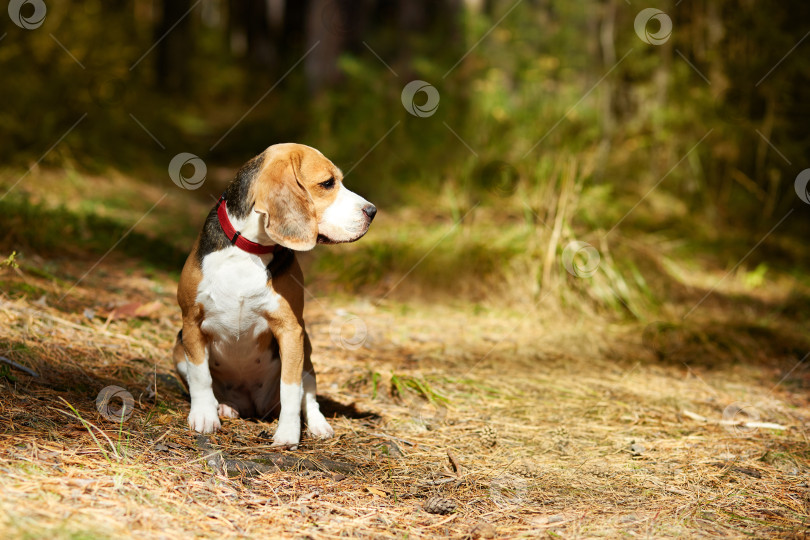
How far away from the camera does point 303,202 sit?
2979 mm

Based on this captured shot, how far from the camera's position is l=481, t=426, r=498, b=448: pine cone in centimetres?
334

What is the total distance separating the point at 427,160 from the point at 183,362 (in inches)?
191

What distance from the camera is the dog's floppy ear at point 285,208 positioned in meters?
2.90

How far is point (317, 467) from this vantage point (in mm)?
2857

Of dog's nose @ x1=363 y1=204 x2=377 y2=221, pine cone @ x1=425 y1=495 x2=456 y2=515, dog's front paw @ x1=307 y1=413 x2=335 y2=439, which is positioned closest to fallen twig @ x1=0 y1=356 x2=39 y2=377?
dog's front paw @ x1=307 y1=413 x2=335 y2=439

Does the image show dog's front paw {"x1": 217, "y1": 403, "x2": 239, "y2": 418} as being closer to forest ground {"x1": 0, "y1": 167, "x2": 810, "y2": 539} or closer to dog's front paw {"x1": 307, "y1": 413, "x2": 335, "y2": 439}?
forest ground {"x1": 0, "y1": 167, "x2": 810, "y2": 539}

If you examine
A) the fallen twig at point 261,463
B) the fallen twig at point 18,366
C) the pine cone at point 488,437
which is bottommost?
the fallen twig at point 261,463

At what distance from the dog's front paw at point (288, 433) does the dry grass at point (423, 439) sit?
0.07m

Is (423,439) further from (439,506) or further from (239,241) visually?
(239,241)

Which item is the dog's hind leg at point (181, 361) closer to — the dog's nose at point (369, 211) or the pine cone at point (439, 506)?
the dog's nose at point (369, 211)

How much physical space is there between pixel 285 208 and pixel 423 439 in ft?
4.27

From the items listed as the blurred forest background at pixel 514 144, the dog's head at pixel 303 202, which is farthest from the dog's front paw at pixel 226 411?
the blurred forest background at pixel 514 144

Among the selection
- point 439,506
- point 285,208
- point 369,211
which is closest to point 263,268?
point 285,208

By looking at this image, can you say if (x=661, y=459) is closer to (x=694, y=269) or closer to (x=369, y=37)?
(x=694, y=269)
